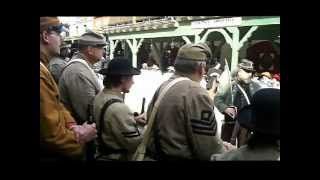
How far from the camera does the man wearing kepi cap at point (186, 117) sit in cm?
301

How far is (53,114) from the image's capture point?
10.3ft

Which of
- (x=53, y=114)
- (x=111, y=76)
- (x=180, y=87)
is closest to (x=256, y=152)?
(x=180, y=87)

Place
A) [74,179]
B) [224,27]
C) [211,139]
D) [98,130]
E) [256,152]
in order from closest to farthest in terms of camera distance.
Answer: [256,152], [211,139], [98,130], [224,27], [74,179]

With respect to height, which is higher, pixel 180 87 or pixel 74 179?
pixel 180 87

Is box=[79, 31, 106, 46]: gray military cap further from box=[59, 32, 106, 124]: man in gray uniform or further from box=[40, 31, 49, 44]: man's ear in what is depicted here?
box=[40, 31, 49, 44]: man's ear

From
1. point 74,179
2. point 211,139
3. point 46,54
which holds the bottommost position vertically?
point 74,179

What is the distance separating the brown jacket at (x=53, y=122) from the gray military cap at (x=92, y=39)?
302 millimetres

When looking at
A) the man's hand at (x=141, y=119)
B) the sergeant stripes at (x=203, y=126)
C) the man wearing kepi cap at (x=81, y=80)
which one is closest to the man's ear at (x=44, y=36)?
the man wearing kepi cap at (x=81, y=80)

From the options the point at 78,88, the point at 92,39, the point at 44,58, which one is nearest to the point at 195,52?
the point at 92,39

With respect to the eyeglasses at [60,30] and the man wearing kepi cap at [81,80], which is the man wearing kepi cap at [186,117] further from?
the eyeglasses at [60,30]

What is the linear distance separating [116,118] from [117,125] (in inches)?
1.8
